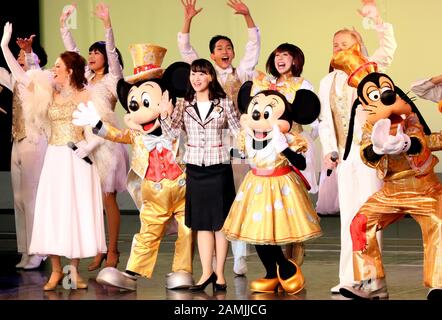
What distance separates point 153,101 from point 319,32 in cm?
444

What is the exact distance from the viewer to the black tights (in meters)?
8.06

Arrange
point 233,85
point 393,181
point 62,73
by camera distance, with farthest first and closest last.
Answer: point 233,85 < point 62,73 < point 393,181

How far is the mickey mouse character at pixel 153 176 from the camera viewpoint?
8328mm

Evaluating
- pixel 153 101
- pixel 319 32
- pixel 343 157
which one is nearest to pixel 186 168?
pixel 153 101

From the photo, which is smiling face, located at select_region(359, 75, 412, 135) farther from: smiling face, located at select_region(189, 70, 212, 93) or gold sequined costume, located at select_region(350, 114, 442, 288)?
smiling face, located at select_region(189, 70, 212, 93)

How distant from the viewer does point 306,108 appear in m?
8.11

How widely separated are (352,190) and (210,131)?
2.90 feet

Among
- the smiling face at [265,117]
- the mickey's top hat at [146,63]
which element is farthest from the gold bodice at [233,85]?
the smiling face at [265,117]

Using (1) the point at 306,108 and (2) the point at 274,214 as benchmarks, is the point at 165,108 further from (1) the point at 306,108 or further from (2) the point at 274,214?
(2) the point at 274,214

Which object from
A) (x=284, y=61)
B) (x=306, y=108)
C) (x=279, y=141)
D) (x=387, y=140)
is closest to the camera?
(x=387, y=140)

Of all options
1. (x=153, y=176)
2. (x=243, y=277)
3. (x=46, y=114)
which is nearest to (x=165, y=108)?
(x=153, y=176)

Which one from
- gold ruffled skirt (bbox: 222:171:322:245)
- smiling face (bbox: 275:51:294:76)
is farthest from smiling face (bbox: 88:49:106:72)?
gold ruffled skirt (bbox: 222:171:322:245)

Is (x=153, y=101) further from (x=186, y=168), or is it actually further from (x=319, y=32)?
(x=319, y=32)

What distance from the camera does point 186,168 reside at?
328 inches
